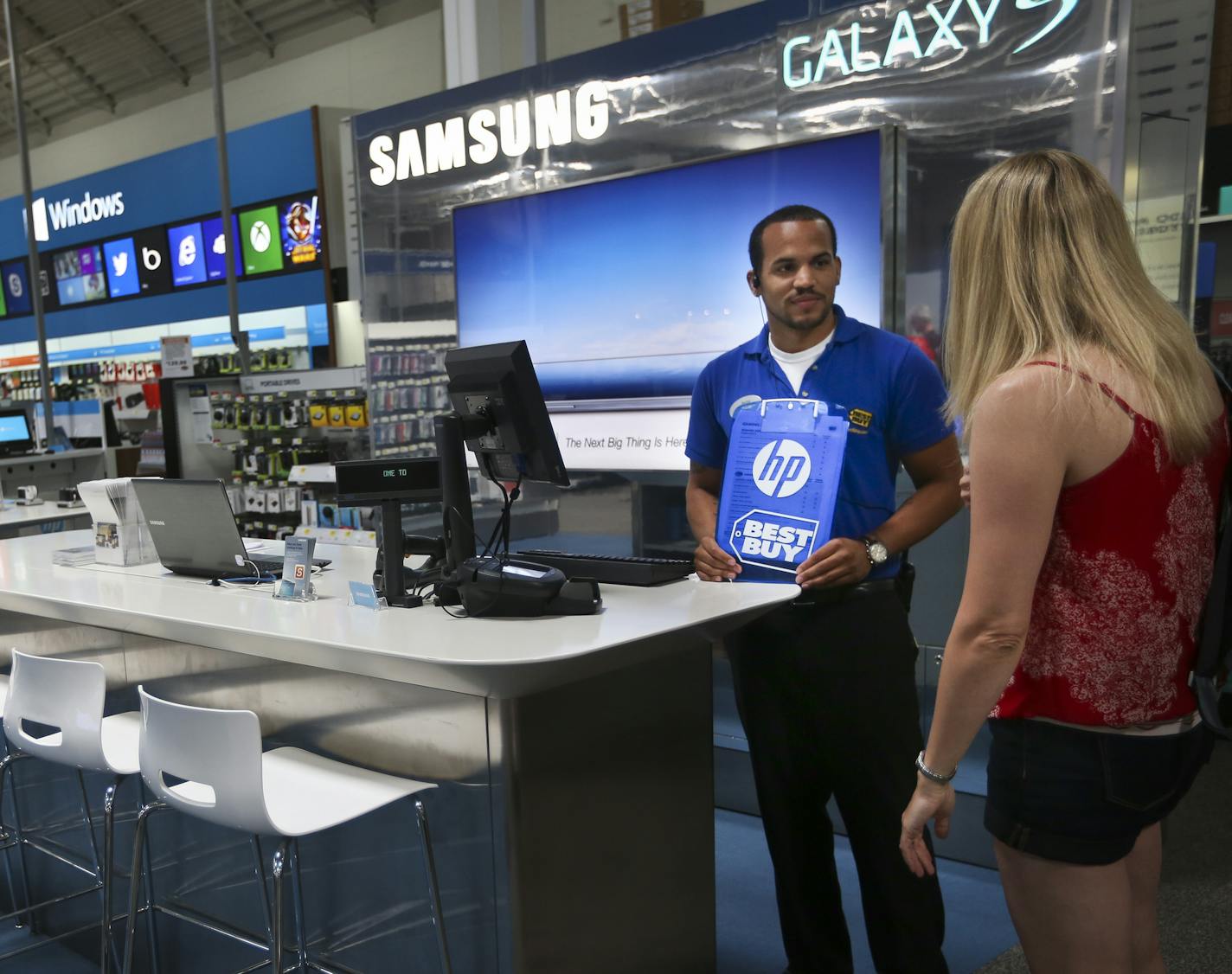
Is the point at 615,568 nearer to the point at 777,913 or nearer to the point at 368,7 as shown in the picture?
the point at 777,913

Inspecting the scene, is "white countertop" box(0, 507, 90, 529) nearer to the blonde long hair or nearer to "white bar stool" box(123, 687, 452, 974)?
"white bar stool" box(123, 687, 452, 974)

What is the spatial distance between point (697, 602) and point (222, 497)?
4.04 ft

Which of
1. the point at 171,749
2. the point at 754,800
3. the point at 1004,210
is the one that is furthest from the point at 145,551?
the point at 1004,210

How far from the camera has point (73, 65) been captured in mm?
13227

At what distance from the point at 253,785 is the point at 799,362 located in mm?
1394

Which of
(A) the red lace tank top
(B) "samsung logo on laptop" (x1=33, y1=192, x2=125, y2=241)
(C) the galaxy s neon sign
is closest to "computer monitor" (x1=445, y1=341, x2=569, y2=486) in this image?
(A) the red lace tank top

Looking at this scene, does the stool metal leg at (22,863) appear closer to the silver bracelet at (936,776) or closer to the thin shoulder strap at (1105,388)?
the silver bracelet at (936,776)

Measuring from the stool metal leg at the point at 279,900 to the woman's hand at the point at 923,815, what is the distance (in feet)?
3.36

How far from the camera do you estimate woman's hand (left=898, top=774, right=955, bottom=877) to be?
1.44m

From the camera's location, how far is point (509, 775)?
1.94m

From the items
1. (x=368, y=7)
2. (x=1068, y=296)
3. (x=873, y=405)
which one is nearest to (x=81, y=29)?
(x=368, y=7)

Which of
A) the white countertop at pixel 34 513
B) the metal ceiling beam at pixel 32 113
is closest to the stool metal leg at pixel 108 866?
the white countertop at pixel 34 513

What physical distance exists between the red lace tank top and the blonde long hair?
0.04m

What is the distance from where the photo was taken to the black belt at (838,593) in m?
2.30
